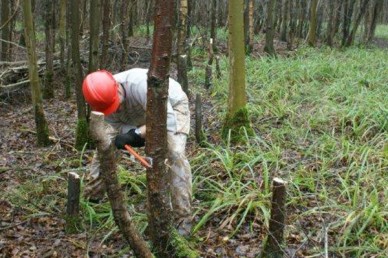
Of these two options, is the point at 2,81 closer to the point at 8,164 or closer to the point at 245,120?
the point at 8,164

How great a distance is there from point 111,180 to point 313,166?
3061 mm

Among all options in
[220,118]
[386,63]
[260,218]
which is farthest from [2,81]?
[386,63]

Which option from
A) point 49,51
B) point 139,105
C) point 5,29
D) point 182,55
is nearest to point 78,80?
point 139,105

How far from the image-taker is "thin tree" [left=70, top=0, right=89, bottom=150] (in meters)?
5.48

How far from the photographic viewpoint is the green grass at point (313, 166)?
386 cm

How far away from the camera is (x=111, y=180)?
2.68 meters

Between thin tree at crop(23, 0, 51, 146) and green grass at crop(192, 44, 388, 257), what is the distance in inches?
86.2

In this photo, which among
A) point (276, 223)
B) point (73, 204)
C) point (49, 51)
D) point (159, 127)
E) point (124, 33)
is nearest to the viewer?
point (159, 127)

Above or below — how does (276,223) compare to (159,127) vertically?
below

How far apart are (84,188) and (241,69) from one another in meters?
2.52

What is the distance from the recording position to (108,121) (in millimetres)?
4367

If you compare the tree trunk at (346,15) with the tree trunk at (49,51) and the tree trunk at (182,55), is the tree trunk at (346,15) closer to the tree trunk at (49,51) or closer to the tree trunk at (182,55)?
→ the tree trunk at (182,55)

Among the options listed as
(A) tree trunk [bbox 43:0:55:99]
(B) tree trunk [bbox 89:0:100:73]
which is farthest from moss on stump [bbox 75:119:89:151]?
(A) tree trunk [bbox 43:0:55:99]

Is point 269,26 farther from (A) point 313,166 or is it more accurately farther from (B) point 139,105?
(B) point 139,105
